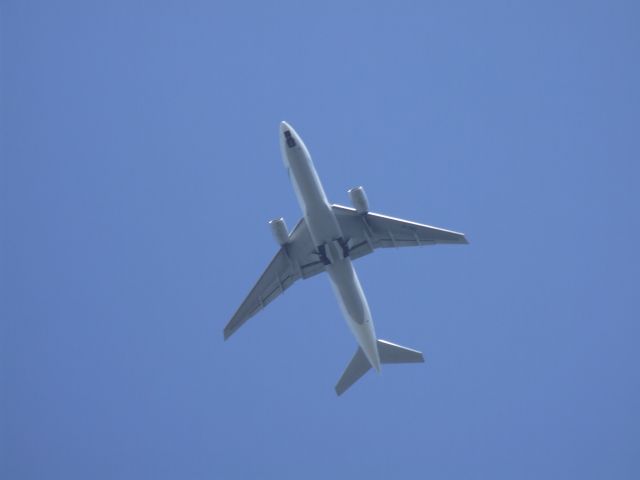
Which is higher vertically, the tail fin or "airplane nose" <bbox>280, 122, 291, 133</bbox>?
"airplane nose" <bbox>280, 122, 291, 133</bbox>

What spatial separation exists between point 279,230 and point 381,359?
11.5 m

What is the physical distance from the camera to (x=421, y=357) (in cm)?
4978

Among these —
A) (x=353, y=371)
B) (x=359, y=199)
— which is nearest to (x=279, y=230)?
(x=359, y=199)

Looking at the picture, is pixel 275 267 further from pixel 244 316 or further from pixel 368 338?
pixel 368 338

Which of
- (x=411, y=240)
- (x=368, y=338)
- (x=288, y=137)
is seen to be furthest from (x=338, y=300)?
(x=288, y=137)

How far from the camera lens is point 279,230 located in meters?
44.7

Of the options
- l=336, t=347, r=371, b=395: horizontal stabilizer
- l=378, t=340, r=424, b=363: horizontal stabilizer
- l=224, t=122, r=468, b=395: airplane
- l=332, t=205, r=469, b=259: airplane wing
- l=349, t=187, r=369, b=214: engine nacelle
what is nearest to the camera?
l=224, t=122, r=468, b=395: airplane

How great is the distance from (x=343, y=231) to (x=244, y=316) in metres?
8.43

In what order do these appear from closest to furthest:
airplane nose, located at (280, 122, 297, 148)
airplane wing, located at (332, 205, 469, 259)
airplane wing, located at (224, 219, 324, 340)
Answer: airplane nose, located at (280, 122, 297, 148), airplane wing, located at (332, 205, 469, 259), airplane wing, located at (224, 219, 324, 340)

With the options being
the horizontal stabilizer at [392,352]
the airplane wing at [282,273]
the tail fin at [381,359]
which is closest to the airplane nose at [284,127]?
the airplane wing at [282,273]

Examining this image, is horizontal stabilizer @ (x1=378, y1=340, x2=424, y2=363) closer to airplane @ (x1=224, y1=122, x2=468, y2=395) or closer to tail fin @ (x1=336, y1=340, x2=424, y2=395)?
tail fin @ (x1=336, y1=340, x2=424, y2=395)

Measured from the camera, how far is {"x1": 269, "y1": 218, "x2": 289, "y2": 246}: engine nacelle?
44.5 m

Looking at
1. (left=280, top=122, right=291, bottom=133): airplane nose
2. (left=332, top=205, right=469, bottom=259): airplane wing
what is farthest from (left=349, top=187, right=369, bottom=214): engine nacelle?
(left=280, top=122, right=291, bottom=133): airplane nose

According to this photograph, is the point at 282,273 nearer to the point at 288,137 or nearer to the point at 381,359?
the point at 381,359
